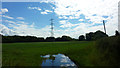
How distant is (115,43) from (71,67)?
7.73m

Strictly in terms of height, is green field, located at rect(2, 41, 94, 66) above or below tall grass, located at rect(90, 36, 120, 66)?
below

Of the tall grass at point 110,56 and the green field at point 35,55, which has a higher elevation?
the tall grass at point 110,56

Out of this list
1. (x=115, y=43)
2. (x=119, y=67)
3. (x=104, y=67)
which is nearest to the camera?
(x=119, y=67)

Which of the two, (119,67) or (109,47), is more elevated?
(109,47)

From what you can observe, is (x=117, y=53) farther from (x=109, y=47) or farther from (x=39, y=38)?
(x=39, y=38)

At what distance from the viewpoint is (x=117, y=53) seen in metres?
11.6

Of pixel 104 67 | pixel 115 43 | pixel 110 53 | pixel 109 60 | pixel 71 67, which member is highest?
pixel 115 43

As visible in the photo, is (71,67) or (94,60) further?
(71,67)

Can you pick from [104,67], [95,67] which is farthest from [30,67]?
[104,67]

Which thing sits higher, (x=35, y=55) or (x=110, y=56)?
(x=110, y=56)

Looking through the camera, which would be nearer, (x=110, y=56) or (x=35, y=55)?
(x=110, y=56)

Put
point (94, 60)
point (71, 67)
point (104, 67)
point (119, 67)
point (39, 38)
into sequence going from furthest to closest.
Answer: point (39, 38) → point (71, 67) → point (94, 60) → point (104, 67) → point (119, 67)

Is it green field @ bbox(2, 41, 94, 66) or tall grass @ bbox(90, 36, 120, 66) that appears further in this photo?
green field @ bbox(2, 41, 94, 66)

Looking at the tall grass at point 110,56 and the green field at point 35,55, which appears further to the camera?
the green field at point 35,55
